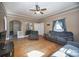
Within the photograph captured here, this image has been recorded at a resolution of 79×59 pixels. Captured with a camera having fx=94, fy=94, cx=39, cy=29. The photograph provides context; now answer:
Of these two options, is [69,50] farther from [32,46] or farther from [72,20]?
[32,46]

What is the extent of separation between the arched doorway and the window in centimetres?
68

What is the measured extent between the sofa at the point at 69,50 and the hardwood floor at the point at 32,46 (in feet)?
0.24

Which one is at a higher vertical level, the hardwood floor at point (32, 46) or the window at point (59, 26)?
the window at point (59, 26)

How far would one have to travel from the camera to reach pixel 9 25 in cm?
171

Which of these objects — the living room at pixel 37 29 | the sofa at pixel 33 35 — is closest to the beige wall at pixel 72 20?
the living room at pixel 37 29

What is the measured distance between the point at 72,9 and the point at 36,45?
899mm

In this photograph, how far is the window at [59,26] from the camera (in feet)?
5.63

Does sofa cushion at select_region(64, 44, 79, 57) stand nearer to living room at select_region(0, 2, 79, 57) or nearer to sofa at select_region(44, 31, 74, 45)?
living room at select_region(0, 2, 79, 57)

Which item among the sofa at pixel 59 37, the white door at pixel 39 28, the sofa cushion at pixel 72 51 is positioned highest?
the white door at pixel 39 28

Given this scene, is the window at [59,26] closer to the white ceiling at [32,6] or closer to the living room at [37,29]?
the living room at [37,29]

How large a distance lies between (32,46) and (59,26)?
0.62m

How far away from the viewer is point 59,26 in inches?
69.2

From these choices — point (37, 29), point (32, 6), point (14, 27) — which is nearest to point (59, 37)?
point (37, 29)

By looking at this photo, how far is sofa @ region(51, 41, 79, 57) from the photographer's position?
1646 mm
